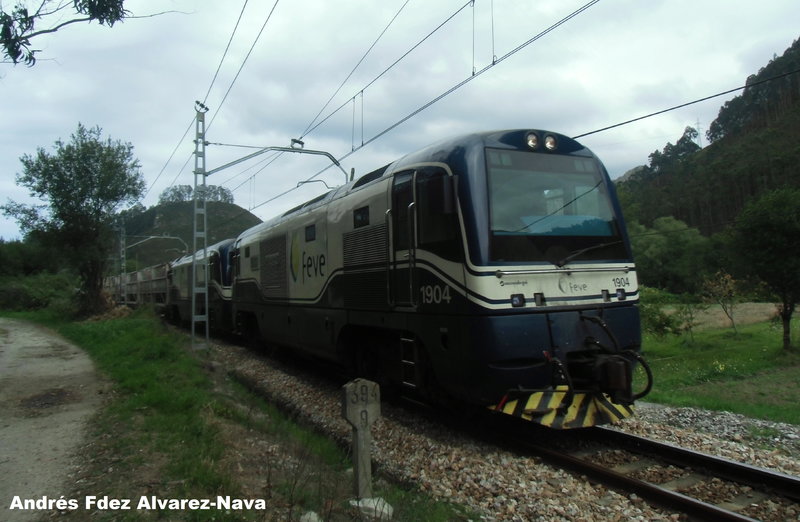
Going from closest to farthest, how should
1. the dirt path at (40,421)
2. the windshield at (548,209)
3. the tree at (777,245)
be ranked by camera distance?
the dirt path at (40,421), the windshield at (548,209), the tree at (777,245)

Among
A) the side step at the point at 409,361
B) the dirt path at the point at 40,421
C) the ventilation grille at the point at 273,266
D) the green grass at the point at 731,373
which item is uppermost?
the ventilation grille at the point at 273,266

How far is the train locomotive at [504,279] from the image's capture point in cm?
551

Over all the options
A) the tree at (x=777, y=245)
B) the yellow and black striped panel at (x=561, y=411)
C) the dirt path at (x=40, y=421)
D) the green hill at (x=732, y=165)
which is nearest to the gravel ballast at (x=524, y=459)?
the yellow and black striped panel at (x=561, y=411)

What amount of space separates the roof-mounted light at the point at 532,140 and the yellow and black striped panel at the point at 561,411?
8.63ft

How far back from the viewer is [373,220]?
24.3 ft

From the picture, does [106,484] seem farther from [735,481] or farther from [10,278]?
[10,278]

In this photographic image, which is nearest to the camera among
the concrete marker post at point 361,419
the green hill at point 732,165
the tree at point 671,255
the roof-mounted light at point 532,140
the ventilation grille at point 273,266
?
the concrete marker post at point 361,419

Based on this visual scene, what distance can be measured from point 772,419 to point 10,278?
5575cm

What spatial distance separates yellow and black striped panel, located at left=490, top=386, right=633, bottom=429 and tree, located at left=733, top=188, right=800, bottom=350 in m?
17.7

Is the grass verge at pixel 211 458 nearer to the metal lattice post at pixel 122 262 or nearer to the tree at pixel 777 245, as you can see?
the tree at pixel 777 245

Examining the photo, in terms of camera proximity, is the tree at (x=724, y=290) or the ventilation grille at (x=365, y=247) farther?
the tree at (x=724, y=290)

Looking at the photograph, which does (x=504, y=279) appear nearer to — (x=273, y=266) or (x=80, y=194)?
(x=273, y=266)

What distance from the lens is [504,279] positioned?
5.58m

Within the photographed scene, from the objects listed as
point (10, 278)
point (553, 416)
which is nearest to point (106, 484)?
point (553, 416)
